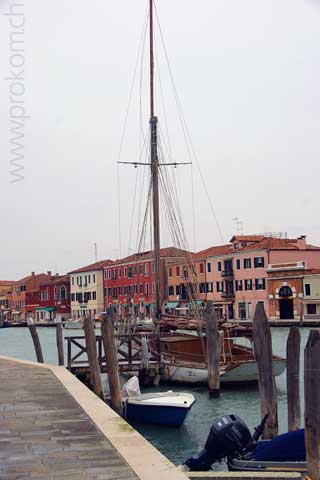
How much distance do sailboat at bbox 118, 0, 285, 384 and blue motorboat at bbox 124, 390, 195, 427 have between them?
6.14 m

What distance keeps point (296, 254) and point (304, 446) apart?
2209 inches

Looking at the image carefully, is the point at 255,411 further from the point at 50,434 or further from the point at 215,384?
the point at 50,434

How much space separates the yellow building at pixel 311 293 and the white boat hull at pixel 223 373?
128ft

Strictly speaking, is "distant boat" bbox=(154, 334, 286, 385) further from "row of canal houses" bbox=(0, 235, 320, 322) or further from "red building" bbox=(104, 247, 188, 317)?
"red building" bbox=(104, 247, 188, 317)

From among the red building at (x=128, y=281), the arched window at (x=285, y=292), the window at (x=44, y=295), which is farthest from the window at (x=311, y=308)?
the window at (x=44, y=295)

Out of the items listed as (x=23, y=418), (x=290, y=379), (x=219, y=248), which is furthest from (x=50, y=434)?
(x=219, y=248)

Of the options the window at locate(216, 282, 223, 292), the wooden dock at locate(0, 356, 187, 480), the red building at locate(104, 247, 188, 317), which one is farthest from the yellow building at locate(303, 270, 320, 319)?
the wooden dock at locate(0, 356, 187, 480)

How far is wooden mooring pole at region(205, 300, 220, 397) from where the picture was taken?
1894 cm

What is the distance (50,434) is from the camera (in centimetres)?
711

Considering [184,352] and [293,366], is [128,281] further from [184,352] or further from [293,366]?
[293,366]

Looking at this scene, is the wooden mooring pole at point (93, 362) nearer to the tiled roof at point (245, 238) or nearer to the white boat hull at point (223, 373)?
the white boat hull at point (223, 373)

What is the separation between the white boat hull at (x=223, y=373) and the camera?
21.0 metres

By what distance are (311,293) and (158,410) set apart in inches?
1848

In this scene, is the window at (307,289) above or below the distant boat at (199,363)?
above
